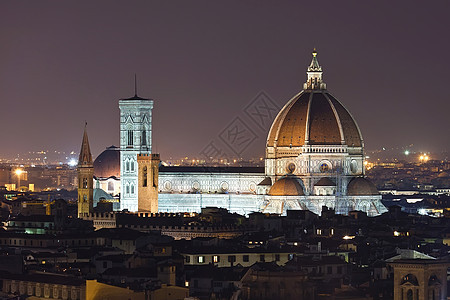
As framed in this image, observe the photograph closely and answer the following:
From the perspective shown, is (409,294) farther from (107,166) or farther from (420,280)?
(107,166)

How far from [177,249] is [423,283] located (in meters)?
24.0

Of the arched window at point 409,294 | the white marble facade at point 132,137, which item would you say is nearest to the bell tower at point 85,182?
the white marble facade at point 132,137

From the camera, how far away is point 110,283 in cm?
7556

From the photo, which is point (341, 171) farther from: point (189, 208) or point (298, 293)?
point (298, 293)

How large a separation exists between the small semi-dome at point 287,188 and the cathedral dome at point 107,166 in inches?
1564

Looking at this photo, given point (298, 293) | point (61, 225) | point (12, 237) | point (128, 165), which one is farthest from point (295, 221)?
point (298, 293)

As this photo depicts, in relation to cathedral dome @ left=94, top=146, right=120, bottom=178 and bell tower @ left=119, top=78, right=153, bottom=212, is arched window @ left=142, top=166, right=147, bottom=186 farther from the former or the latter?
cathedral dome @ left=94, top=146, right=120, bottom=178

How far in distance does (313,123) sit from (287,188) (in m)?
6.08

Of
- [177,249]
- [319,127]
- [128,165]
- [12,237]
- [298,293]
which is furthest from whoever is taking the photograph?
[128,165]

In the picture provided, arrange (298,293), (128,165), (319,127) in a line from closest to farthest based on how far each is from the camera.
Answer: (298,293) → (319,127) → (128,165)

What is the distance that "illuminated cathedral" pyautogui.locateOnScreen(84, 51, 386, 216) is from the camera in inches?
5551

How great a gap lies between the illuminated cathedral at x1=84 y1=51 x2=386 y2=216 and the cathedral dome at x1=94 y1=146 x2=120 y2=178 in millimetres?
26283

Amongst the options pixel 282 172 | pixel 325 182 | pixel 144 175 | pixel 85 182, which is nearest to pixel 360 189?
pixel 325 182

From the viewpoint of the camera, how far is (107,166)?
181 m
